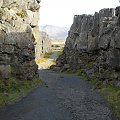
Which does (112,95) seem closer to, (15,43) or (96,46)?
(15,43)

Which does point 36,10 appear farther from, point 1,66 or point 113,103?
point 113,103

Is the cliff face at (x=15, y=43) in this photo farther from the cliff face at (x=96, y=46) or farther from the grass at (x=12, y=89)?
the cliff face at (x=96, y=46)

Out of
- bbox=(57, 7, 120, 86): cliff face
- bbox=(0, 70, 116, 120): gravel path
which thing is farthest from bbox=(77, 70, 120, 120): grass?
bbox=(57, 7, 120, 86): cliff face

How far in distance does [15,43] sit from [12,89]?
27.5ft

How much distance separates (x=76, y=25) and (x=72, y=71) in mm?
22010

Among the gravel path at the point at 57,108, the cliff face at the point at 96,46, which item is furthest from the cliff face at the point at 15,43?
the cliff face at the point at 96,46

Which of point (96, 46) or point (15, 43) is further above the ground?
point (15, 43)

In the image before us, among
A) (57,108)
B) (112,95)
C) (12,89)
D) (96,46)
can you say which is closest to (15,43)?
(12,89)

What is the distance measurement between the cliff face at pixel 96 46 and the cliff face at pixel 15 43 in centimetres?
1370

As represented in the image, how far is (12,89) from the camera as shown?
136 ft

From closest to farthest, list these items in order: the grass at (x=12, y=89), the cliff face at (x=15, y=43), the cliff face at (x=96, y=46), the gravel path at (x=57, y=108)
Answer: the gravel path at (x=57, y=108) < the grass at (x=12, y=89) < the cliff face at (x=15, y=43) < the cliff face at (x=96, y=46)

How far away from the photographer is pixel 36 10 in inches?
2598

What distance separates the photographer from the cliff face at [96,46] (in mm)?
49531

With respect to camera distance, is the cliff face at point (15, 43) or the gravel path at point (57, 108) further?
the cliff face at point (15, 43)
